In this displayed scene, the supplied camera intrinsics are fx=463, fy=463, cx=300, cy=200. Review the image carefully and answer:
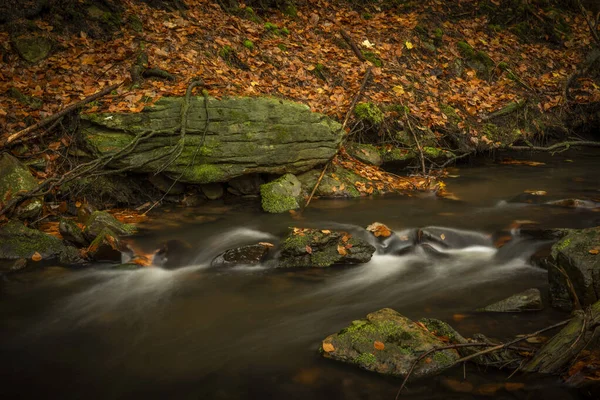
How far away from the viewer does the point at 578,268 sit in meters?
4.26

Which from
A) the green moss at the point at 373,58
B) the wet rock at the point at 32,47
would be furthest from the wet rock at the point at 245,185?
the green moss at the point at 373,58

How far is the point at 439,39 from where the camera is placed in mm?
12586

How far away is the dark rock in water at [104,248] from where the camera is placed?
19.5ft

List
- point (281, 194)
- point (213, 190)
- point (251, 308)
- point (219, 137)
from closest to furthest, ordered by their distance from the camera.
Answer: point (251, 308) → point (219, 137) → point (281, 194) → point (213, 190)

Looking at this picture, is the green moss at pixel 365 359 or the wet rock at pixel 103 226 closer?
the green moss at pixel 365 359

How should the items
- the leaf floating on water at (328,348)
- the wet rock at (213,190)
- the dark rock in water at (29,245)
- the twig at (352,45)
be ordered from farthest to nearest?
the twig at (352,45) < the wet rock at (213,190) < the dark rock in water at (29,245) < the leaf floating on water at (328,348)

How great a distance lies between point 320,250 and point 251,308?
139 centimetres

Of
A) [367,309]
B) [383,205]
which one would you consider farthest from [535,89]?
[367,309]

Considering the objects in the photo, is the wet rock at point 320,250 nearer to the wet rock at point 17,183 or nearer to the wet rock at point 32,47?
→ the wet rock at point 17,183

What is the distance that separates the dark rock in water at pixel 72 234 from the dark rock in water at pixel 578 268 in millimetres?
5572

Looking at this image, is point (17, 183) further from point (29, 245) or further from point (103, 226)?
point (103, 226)

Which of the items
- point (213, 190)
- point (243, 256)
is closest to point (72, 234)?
point (243, 256)

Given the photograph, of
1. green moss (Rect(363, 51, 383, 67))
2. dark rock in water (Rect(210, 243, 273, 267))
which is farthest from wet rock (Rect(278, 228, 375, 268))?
green moss (Rect(363, 51, 383, 67))

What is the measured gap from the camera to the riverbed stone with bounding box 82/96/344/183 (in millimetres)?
7230
